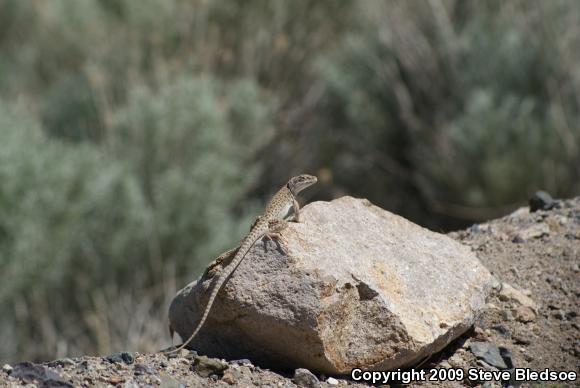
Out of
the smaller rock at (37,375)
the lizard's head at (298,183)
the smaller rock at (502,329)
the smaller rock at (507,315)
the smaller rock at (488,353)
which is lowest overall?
the smaller rock at (37,375)

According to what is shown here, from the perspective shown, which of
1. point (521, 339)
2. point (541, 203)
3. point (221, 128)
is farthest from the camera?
point (221, 128)

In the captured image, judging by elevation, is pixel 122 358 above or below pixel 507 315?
below

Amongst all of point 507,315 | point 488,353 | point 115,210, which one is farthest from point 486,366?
point 115,210

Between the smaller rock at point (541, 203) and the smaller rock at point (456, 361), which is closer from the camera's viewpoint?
the smaller rock at point (456, 361)

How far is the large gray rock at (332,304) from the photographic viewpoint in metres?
4.52

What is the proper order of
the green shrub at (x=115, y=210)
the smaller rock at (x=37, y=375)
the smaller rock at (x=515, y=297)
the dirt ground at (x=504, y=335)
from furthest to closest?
the green shrub at (x=115, y=210), the smaller rock at (x=515, y=297), the dirt ground at (x=504, y=335), the smaller rock at (x=37, y=375)

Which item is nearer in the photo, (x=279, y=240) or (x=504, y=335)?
(x=279, y=240)

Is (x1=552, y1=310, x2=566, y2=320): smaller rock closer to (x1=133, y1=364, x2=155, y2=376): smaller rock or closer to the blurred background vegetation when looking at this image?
(x1=133, y1=364, x2=155, y2=376): smaller rock

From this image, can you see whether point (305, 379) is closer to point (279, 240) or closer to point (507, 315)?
point (279, 240)

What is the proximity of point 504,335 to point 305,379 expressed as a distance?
1323mm

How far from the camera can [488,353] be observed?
5027mm

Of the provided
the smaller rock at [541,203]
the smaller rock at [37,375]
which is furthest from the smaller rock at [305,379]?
the smaller rock at [541,203]

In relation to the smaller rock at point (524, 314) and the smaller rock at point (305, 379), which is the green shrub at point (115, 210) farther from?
the smaller rock at point (305, 379)

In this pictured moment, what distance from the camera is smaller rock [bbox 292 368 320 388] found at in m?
4.52
